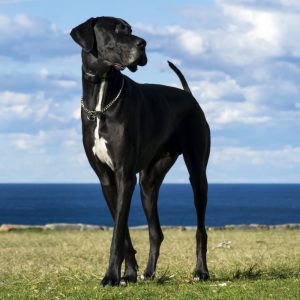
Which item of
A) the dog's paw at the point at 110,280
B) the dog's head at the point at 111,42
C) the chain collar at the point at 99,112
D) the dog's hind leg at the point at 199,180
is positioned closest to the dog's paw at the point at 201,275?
the dog's hind leg at the point at 199,180

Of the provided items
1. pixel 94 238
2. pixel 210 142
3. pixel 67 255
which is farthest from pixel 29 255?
pixel 210 142

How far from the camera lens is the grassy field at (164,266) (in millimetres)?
10188

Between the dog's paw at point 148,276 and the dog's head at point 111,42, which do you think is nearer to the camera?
the dog's head at point 111,42

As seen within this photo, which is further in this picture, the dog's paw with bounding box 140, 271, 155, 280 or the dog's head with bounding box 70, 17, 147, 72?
the dog's paw with bounding box 140, 271, 155, 280

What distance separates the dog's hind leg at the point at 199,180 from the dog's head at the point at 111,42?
240cm

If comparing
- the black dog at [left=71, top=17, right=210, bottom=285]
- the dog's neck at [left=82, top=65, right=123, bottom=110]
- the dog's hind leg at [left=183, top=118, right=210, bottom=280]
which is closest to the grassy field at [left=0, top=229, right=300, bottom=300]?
the dog's hind leg at [left=183, top=118, right=210, bottom=280]

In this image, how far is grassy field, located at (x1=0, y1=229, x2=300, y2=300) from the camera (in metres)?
10.2

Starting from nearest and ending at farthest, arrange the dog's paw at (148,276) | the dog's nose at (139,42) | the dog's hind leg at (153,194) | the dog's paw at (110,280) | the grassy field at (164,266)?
the dog's nose at (139,42), the grassy field at (164,266), the dog's paw at (110,280), the dog's paw at (148,276), the dog's hind leg at (153,194)

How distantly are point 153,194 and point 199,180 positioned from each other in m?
0.70

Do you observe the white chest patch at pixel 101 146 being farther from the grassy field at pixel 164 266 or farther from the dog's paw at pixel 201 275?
the dog's paw at pixel 201 275

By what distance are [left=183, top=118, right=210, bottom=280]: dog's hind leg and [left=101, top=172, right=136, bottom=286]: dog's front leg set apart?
5.88ft

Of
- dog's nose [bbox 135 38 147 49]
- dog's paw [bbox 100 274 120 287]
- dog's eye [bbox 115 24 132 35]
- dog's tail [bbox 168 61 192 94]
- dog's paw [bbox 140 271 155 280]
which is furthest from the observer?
dog's tail [bbox 168 61 192 94]

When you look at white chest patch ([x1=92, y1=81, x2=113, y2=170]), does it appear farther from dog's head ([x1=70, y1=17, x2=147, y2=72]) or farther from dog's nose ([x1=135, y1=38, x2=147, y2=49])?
dog's nose ([x1=135, y1=38, x2=147, y2=49])

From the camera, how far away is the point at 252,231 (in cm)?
2933
